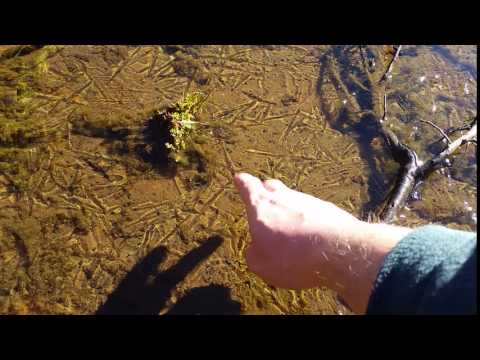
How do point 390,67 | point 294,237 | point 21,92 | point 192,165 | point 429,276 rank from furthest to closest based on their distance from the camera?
1. point 390,67
2. point 21,92
3. point 192,165
4. point 294,237
5. point 429,276

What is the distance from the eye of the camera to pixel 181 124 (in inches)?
154

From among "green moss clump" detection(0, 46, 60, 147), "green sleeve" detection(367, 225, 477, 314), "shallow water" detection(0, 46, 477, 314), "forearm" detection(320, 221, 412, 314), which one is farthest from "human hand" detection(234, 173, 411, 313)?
"green moss clump" detection(0, 46, 60, 147)

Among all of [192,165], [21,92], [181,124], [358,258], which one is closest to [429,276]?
[358,258]

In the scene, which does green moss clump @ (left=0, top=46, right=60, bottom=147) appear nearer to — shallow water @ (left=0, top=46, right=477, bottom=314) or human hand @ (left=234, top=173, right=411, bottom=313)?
shallow water @ (left=0, top=46, right=477, bottom=314)

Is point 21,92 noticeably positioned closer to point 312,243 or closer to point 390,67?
point 312,243

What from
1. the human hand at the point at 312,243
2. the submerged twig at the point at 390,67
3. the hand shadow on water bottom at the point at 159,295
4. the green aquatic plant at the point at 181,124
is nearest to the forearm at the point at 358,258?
the human hand at the point at 312,243

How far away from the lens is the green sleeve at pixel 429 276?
1.69 metres

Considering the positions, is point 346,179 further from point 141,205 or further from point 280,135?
point 141,205

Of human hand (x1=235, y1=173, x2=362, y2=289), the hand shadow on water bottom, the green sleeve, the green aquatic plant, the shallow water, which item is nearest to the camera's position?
the green sleeve

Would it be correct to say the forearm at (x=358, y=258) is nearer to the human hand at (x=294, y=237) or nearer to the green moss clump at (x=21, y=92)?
the human hand at (x=294, y=237)

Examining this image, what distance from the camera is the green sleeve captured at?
66.5 inches

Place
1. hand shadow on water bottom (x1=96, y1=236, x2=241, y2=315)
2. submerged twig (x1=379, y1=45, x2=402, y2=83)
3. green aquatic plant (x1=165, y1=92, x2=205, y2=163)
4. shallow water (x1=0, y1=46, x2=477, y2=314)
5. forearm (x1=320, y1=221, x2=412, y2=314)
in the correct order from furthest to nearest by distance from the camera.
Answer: submerged twig (x1=379, y1=45, x2=402, y2=83) → green aquatic plant (x1=165, y1=92, x2=205, y2=163) → shallow water (x1=0, y1=46, x2=477, y2=314) → hand shadow on water bottom (x1=96, y1=236, x2=241, y2=315) → forearm (x1=320, y1=221, x2=412, y2=314)

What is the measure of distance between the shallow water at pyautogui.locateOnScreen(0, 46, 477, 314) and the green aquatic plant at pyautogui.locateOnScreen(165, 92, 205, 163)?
122 millimetres

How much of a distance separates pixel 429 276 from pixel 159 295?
2124 millimetres
